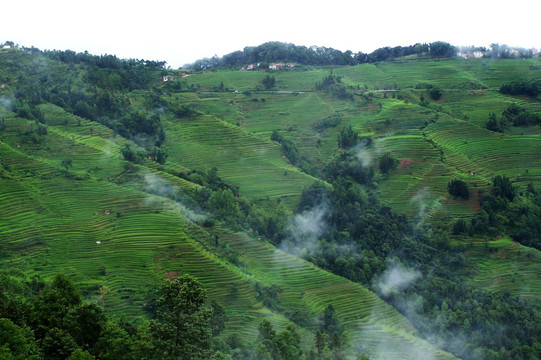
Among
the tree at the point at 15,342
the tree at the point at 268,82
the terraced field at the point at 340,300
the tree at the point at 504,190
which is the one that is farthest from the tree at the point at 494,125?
the tree at the point at 15,342

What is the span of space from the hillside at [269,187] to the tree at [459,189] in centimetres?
50

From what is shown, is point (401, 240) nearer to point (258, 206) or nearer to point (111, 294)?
point (258, 206)

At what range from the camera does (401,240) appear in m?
40.5

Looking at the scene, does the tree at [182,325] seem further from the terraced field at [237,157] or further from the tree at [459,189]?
the tree at [459,189]

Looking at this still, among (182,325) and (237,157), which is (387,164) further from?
(182,325)

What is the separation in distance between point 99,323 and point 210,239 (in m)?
12.9

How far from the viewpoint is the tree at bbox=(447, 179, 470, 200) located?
4372 centimetres

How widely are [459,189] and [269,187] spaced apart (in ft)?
49.1

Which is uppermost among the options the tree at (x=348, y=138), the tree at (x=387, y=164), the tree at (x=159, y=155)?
the tree at (x=159, y=155)

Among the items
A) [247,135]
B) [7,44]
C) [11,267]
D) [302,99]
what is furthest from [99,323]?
[7,44]

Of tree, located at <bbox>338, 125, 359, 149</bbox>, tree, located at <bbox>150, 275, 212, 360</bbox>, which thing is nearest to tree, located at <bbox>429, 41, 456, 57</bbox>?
tree, located at <bbox>338, 125, 359, 149</bbox>

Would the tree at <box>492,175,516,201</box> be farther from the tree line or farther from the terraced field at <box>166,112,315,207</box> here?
the tree line

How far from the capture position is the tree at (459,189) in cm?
4372

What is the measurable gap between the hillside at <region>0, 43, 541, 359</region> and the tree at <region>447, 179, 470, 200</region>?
1.63 feet
